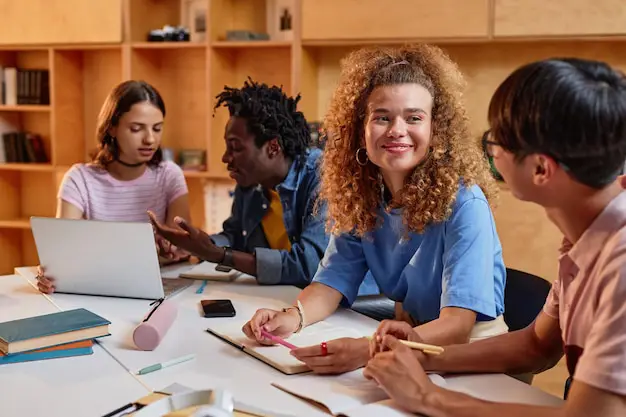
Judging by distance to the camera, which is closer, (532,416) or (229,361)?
(532,416)

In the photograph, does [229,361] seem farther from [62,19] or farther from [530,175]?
[62,19]

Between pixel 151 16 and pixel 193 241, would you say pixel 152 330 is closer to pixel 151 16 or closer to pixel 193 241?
pixel 193 241

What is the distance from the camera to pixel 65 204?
2469mm

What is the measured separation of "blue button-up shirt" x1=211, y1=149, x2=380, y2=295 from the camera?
2027 mm

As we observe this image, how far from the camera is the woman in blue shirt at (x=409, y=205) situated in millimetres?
1493

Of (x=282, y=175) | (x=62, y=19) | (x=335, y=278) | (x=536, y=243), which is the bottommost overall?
(x=536, y=243)

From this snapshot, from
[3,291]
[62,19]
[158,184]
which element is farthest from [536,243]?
[62,19]

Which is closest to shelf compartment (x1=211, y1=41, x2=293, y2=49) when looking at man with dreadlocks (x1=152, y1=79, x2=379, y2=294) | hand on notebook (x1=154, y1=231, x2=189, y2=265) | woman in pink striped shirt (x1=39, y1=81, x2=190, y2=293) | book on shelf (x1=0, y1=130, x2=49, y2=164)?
woman in pink striped shirt (x1=39, y1=81, x2=190, y2=293)

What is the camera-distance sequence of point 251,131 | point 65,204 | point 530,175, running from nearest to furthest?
point 530,175 → point 251,131 → point 65,204

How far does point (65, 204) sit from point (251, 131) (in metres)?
0.76

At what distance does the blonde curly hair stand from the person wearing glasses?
500 mm

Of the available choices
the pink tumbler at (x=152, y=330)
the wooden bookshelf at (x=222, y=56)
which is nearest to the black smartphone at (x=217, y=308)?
the pink tumbler at (x=152, y=330)

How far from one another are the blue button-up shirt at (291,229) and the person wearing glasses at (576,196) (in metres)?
0.94

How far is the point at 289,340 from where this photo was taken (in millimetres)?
1489
